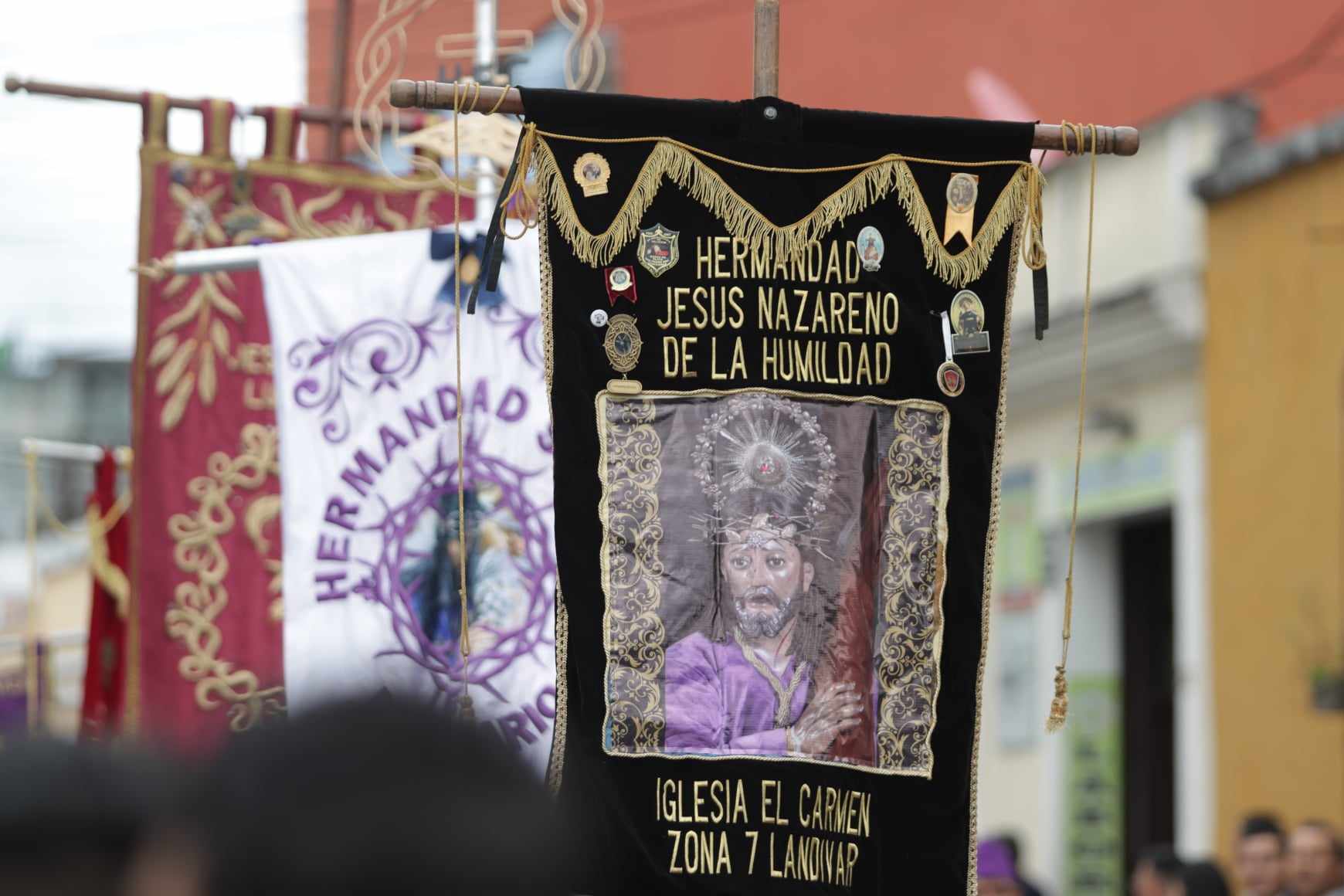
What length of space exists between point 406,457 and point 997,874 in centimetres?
285

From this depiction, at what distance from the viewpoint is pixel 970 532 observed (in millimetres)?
4176

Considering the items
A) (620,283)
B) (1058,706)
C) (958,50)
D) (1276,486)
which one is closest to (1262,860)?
(1276,486)

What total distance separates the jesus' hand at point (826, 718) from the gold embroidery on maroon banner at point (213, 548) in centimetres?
229

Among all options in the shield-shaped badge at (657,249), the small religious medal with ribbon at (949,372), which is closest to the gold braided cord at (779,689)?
the small religious medal with ribbon at (949,372)

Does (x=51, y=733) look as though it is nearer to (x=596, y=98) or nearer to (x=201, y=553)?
(x=596, y=98)

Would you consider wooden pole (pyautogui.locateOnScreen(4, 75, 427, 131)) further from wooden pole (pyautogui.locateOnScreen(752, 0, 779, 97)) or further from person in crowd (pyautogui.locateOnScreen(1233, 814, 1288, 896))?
person in crowd (pyautogui.locateOnScreen(1233, 814, 1288, 896))

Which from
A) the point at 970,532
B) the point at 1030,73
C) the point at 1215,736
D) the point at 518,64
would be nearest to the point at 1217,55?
the point at 1030,73

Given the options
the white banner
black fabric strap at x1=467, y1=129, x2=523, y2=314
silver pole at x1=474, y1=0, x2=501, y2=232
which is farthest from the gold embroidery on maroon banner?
black fabric strap at x1=467, y1=129, x2=523, y2=314

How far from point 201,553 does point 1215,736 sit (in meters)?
6.61

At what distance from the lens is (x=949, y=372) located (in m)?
4.16

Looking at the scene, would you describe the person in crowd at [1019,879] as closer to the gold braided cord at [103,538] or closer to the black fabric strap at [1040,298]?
the gold braided cord at [103,538]

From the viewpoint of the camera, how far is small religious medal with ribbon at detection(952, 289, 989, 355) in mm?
4164

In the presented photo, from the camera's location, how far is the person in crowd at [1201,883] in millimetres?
7152

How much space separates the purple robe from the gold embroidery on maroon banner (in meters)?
2.18
